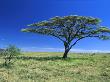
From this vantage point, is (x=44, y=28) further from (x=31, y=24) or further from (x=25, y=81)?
(x=25, y=81)

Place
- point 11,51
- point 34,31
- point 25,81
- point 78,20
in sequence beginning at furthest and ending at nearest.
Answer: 1. point 34,31
2. point 78,20
3. point 11,51
4. point 25,81

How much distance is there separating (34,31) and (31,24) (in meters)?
1.74

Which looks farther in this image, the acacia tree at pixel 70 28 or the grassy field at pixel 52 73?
the acacia tree at pixel 70 28

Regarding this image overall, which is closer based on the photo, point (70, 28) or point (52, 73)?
point (52, 73)

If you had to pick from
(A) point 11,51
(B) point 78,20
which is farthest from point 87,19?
(A) point 11,51

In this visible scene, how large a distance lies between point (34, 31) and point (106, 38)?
1624 cm

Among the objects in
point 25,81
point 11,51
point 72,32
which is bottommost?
point 25,81

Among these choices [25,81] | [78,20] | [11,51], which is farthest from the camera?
[78,20]

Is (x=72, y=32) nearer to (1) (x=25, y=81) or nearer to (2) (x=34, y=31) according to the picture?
(2) (x=34, y=31)

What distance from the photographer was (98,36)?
228 feet

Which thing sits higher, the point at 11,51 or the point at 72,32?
the point at 72,32

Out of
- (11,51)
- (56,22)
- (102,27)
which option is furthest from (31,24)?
(11,51)

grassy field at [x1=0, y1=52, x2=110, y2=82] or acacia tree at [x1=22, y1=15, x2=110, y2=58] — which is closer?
grassy field at [x1=0, y1=52, x2=110, y2=82]

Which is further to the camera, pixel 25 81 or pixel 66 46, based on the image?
pixel 66 46
